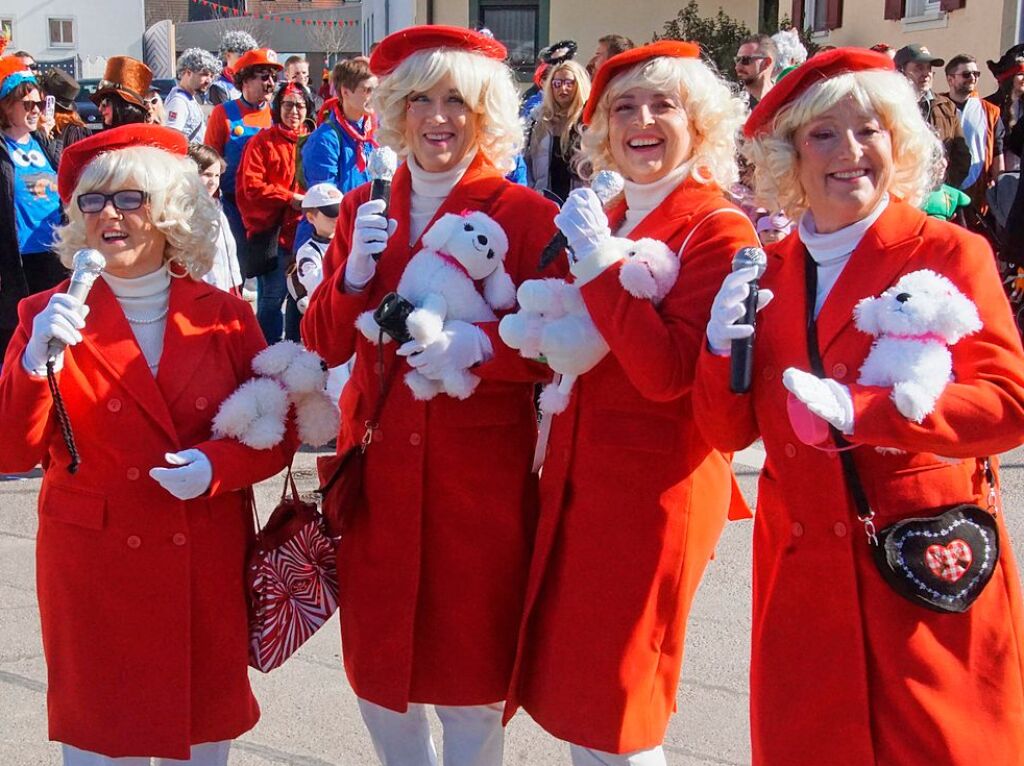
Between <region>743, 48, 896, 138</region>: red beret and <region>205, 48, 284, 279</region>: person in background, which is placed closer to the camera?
<region>743, 48, 896, 138</region>: red beret

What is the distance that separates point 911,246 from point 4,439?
6.12ft

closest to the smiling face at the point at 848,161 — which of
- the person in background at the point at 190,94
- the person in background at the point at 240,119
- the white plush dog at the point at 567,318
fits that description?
the white plush dog at the point at 567,318

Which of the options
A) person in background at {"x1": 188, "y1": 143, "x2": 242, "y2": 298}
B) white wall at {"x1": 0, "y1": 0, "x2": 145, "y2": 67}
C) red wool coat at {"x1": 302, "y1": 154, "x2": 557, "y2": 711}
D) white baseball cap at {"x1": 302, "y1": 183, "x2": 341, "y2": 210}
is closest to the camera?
red wool coat at {"x1": 302, "y1": 154, "x2": 557, "y2": 711}

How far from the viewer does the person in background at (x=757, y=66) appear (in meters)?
7.41

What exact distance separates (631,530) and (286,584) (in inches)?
31.3

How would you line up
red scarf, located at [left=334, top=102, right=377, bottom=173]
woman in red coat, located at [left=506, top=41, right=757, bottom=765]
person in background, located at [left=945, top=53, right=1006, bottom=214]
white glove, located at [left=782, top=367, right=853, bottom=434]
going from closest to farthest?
white glove, located at [left=782, top=367, right=853, bottom=434] → woman in red coat, located at [left=506, top=41, right=757, bottom=765] → red scarf, located at [left=334, top=102, right=377, bottom=173] → person in background, located at [left=945, top=53, right=1006, bottom=214]

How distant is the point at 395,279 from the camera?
2.78m

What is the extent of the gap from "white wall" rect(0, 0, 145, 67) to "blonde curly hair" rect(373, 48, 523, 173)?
124 ft

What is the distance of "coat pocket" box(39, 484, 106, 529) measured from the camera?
2535 millimetres

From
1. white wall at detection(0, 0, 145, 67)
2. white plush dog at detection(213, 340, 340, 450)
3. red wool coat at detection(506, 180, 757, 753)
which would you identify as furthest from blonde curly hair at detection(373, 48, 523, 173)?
white wall at detection(0, 0, 145, 67)

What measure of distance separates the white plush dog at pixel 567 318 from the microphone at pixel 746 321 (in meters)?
0.26

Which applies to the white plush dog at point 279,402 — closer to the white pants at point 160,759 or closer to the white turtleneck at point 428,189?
the white turtleneck at point 428,189

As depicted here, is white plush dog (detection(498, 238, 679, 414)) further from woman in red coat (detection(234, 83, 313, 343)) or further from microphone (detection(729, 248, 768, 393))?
woman in red coat (detection(234, 83, 313, 343))

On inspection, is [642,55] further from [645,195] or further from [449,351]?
[449,351]
